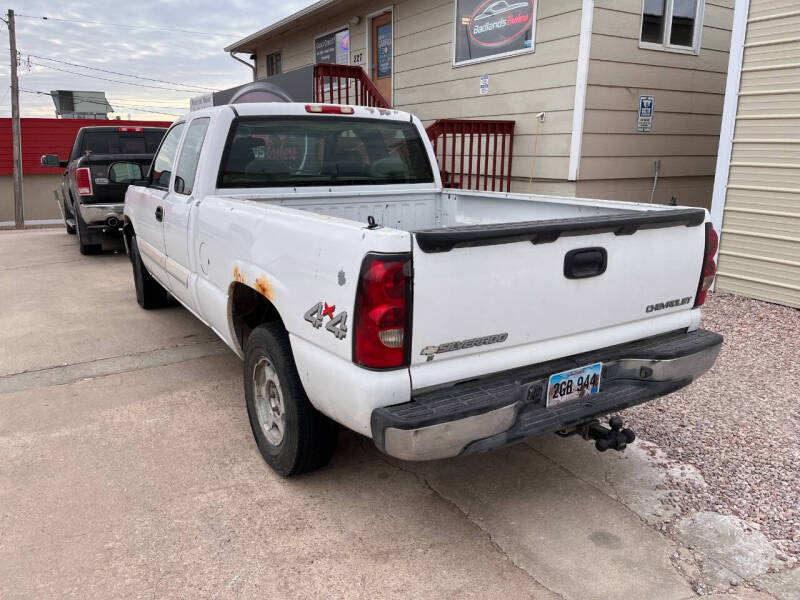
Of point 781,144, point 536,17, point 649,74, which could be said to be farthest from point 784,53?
point 536,17

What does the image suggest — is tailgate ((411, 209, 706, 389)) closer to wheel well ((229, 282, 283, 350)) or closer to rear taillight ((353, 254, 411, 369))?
rear taillight ((353, 254, 411, 369))

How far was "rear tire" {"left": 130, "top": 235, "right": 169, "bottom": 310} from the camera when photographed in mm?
6488

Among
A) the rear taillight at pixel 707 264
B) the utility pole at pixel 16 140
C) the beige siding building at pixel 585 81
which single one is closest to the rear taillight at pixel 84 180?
the beige siding building at pixel 585 81

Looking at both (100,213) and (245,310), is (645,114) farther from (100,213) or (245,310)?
(100,213)

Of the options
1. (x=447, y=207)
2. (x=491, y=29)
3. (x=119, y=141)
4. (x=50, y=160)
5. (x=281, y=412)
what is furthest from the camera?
(x=119, y=141)

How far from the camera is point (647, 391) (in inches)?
117

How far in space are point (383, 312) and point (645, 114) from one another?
23.5 feet

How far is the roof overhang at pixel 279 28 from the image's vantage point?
11.8 m

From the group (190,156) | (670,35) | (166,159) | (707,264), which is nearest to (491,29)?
(670,35)

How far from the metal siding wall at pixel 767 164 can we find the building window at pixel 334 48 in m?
7.75

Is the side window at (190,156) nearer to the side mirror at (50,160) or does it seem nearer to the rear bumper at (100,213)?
the rear bumper at (100,213)

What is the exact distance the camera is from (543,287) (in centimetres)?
266

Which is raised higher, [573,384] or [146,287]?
[573,384]

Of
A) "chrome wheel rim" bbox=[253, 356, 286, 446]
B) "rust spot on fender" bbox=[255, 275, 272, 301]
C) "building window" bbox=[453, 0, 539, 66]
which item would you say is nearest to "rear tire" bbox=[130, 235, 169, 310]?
"chrome wheel rim" bbox=[253, 356, 286, 446]
